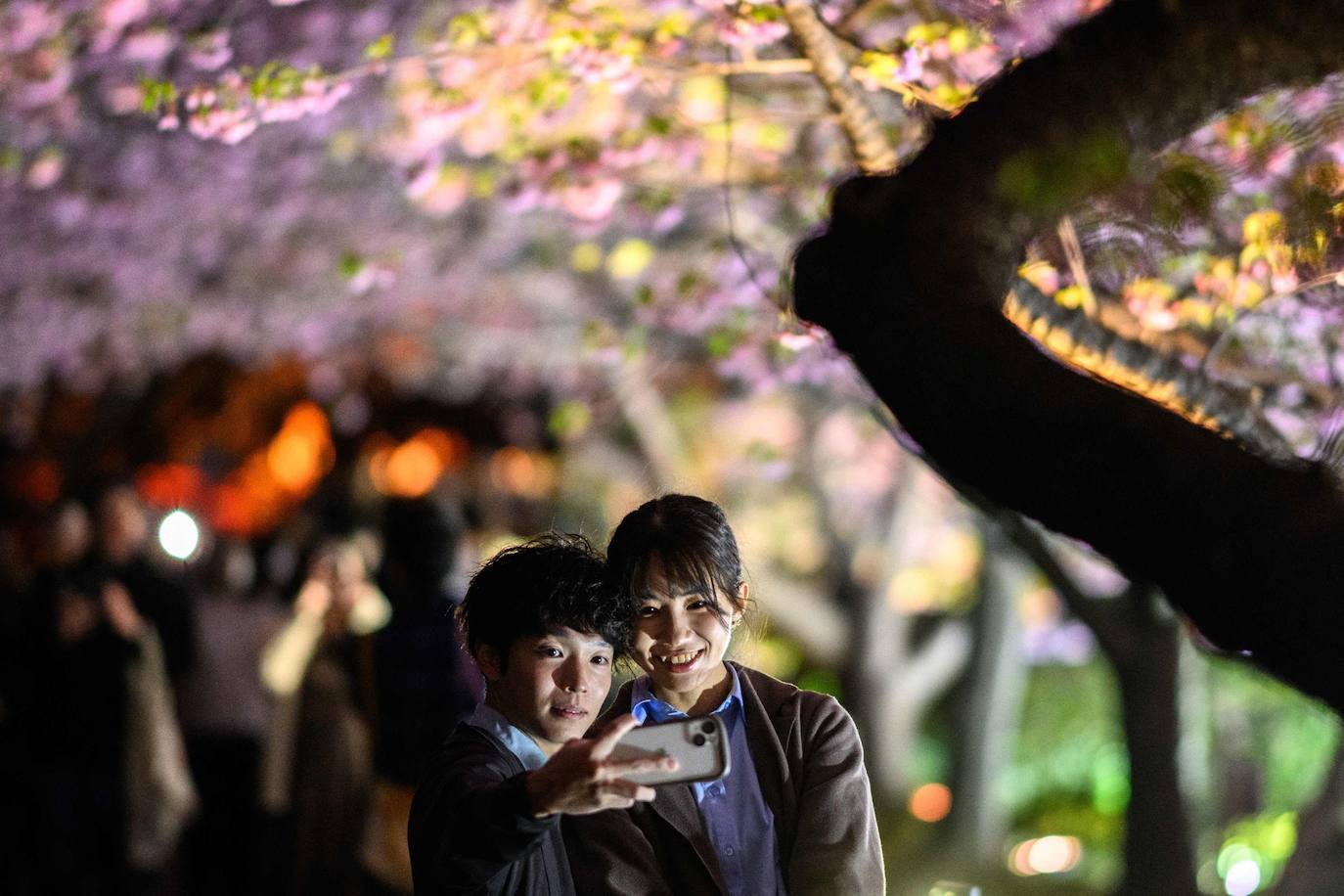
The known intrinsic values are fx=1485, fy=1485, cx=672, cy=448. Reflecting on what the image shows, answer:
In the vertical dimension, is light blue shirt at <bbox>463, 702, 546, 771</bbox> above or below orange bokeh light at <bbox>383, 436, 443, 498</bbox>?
above

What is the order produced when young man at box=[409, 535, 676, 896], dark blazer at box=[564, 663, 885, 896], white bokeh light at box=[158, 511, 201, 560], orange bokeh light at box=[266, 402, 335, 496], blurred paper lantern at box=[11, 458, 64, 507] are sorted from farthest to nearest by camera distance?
blurred paper lantern at box=[11, 458, 64, 507], orange bokeh light at box=[266, 402, 335, 496], white bokeh light at box=[158, 511, 201, 560], dark blazer at box=[564, 663, 885, 896], young man at box=[409, 535, 676, 896]

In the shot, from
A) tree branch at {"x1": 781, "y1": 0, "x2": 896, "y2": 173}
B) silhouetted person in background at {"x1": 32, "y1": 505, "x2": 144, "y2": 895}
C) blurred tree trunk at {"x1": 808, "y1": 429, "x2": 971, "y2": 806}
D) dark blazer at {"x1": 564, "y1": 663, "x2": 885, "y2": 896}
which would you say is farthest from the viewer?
blurred tree trunk at {"x1": 808, "y1": 429, "x2": 971, "y2": 806}

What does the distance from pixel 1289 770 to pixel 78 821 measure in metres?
9.25

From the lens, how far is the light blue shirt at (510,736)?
2625mm

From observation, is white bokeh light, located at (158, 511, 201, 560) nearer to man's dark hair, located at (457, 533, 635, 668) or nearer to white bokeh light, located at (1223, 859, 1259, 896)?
man's dark hair, located at (457, 533, 635, 668)

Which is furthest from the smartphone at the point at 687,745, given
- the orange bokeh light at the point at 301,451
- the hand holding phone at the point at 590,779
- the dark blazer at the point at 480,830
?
the orange bokeh light at the point at 301,451

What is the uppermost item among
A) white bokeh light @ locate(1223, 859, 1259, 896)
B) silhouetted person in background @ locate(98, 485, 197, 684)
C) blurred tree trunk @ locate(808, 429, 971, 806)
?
silhouetted person in background @ locate(98, 485, 197, 684)

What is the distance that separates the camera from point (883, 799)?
404 inches

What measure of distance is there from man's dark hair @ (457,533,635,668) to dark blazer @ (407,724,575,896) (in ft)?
0.63

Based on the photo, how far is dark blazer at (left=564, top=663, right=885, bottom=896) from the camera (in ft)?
8.45

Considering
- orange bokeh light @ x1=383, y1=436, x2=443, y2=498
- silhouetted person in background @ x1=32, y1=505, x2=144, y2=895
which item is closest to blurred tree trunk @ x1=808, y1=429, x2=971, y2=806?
orange bokeh light @ x1=383, y1=436, x2=443, y2=498

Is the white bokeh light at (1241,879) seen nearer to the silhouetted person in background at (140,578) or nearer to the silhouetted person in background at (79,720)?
the silhouetted person in background at (140,578)

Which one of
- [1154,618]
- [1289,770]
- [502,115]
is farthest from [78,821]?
[1289,770]

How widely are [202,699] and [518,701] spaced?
4586mm
